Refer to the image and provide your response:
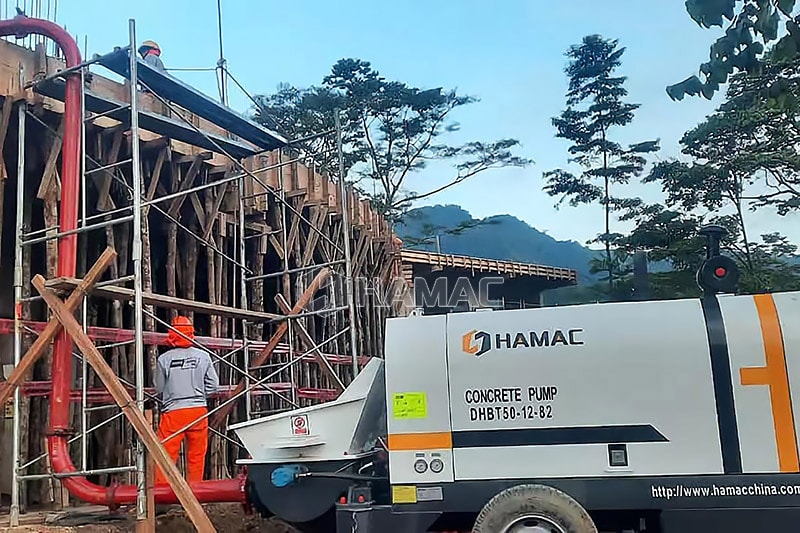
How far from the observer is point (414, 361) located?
17.8 feet

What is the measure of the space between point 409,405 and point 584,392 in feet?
3.83

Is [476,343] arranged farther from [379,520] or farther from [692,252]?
[692,252]

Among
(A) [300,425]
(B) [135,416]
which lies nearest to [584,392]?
(A) [300,425]

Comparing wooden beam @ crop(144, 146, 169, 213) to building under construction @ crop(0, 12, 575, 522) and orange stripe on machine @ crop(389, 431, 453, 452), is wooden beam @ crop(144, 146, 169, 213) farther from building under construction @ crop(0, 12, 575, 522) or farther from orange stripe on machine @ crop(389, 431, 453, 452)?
orange stripe on machine @ crop(389, 431, 453, 452)

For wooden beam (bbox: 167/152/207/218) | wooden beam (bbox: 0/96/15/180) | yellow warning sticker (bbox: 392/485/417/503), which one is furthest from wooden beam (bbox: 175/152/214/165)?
yellow warning sticker (bbox: 392/485/417/503)

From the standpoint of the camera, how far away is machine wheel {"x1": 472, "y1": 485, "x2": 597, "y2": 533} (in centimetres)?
504

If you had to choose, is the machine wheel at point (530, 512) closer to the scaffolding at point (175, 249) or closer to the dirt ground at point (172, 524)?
the dirt ground at point (172, 524)

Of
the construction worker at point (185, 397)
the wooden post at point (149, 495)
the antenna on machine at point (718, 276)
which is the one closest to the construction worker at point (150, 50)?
the construction worker at point (185, 397)

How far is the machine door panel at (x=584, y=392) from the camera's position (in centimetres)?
511

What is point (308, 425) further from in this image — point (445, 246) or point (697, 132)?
point (445, 246)

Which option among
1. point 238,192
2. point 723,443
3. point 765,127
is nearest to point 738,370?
point 723,443

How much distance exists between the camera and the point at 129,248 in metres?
9.97

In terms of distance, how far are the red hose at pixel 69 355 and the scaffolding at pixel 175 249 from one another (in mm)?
129

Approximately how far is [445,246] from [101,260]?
3446 centimetres
